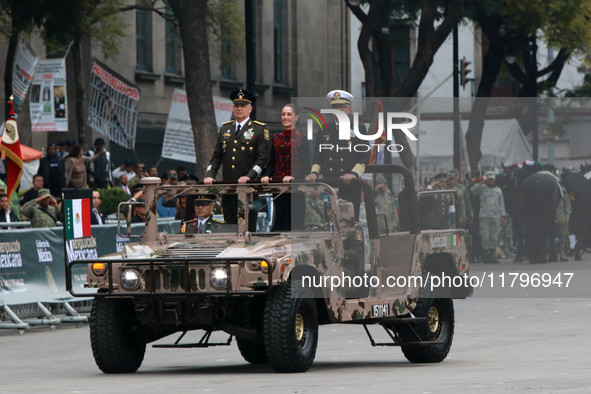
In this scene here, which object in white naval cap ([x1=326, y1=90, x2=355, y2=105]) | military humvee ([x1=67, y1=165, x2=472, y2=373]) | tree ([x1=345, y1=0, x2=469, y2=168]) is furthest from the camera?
tree ([x1=345, y1=0, x2=469, y2=168])

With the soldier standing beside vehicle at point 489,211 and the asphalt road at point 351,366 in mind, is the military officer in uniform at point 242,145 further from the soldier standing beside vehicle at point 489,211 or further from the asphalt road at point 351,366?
the soldier standing beside vehicle at point 489,211

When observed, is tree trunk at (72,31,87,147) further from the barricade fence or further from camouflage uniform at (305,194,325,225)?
camouflage uniform at (305,194,325,225)

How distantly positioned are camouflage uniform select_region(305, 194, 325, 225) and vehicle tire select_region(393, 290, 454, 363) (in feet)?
4.42

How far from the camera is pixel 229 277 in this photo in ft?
33.5

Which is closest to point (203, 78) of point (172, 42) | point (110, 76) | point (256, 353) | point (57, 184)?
point (57, 184)

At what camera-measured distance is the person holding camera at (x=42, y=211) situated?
17234 millimetres

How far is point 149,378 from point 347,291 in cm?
199

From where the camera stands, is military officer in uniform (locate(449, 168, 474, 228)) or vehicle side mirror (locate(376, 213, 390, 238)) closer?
vehicle side mirror (locate(376, 213, 390, 238))

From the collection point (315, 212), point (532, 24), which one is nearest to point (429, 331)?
point (315, 212)

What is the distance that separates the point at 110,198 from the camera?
23500 millimetres

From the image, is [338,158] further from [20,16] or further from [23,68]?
[23,68]

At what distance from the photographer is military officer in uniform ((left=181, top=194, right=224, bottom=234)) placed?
454 inches

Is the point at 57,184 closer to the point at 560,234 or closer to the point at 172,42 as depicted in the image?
the point at 560,234

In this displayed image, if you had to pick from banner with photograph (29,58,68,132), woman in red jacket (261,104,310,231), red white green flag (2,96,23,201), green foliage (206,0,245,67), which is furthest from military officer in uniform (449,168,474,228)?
green foliage (206,0,245,67)
